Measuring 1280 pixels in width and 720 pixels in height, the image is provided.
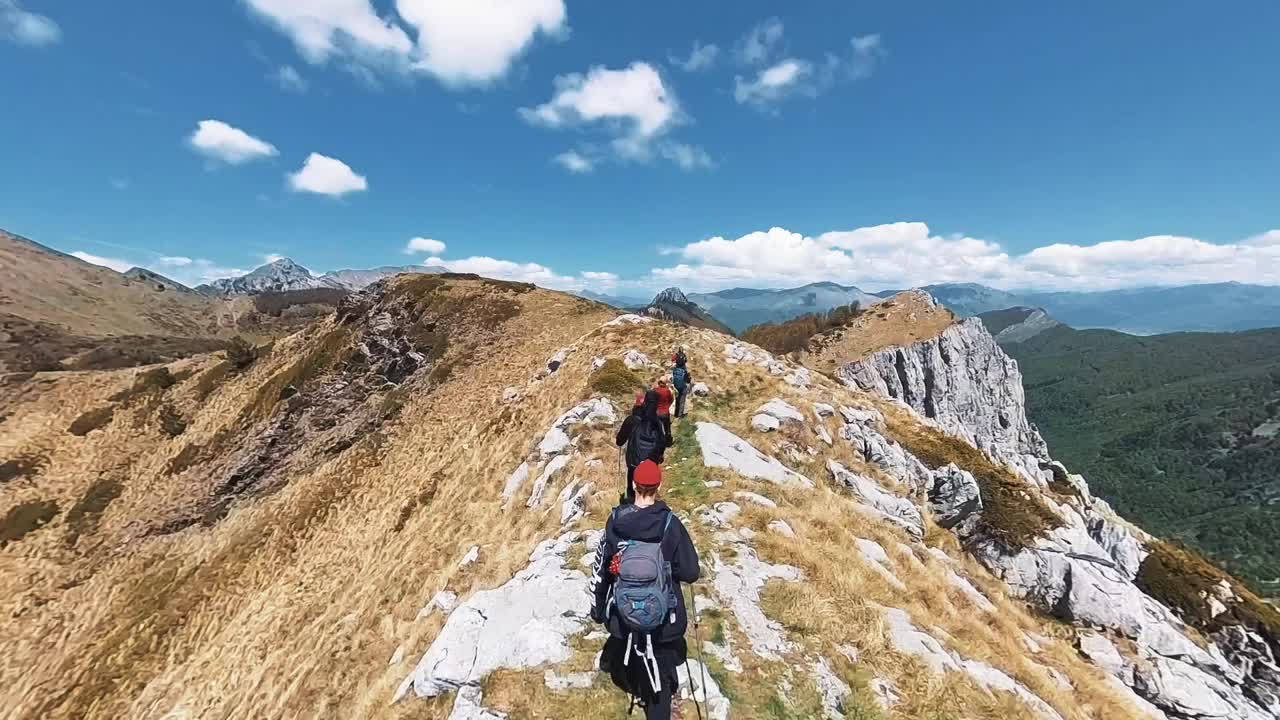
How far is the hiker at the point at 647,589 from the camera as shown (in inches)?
266

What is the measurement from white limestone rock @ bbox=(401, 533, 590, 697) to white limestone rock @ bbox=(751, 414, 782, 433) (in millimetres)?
12489

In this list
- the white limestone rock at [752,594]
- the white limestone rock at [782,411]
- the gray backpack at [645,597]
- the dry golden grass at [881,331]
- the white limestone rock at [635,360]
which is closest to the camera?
the gray backpack at [645,597]

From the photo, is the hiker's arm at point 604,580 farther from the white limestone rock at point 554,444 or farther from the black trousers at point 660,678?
the white limestone rock at point 554,444

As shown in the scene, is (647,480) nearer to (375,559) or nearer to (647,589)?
(647,589)

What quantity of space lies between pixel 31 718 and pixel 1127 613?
4265cm

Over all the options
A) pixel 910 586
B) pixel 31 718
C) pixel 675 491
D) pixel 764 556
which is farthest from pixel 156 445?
pixel 910 586

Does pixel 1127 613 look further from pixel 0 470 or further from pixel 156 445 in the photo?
pixel 0 470

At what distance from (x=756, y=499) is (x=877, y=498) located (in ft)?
26.7

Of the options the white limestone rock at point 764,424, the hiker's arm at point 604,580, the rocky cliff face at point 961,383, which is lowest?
the rocky cliff face at point 961,383

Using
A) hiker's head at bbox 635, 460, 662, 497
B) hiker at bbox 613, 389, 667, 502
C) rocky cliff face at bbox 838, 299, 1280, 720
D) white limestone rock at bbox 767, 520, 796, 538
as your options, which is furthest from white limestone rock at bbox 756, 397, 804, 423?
hiker's head at bbox 635, 460, 662, 497

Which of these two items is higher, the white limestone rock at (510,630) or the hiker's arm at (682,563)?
the hiker's arm at (682,563)

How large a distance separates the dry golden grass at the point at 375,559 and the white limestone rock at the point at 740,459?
0.86 m

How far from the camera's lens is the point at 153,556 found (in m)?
32.3

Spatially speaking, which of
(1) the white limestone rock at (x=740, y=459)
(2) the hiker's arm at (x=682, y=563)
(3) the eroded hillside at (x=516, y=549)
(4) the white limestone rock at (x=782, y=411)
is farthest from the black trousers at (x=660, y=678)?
(4) the white limestone rock at (x=782, y=411)
